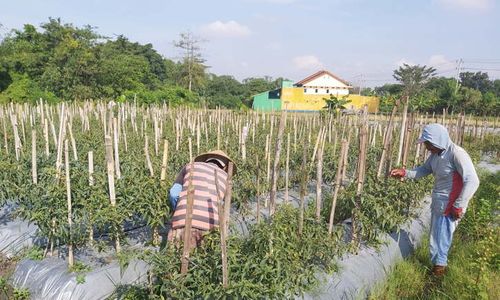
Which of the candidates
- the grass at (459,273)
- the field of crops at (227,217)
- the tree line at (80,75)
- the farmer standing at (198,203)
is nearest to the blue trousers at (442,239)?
the grass at (459,273)

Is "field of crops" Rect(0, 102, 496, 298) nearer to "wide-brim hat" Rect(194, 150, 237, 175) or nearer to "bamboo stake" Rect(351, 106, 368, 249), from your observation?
"bamboo stake" Rect(351, 106, 368, 249)

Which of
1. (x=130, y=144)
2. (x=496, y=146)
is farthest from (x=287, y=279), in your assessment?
(x=496, y=146)

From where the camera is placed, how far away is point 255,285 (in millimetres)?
2357

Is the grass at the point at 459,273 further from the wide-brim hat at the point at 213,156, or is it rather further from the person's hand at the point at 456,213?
the wide-brim hat at the point at 213,156

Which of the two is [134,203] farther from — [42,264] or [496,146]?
[496,146]

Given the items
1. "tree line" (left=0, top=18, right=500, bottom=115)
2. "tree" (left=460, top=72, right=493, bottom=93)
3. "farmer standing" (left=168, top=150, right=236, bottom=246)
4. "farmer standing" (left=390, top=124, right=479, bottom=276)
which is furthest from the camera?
"tree" (left=460, top=72, right=493, bottom=93)

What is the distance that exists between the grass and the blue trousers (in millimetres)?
A: 127

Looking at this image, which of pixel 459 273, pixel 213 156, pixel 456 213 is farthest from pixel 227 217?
pixel 459 273

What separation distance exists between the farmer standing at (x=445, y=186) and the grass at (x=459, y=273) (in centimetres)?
16

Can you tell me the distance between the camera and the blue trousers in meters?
3.66

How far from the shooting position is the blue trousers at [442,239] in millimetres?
3657

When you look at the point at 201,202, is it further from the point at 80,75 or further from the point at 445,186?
the point at 80,75

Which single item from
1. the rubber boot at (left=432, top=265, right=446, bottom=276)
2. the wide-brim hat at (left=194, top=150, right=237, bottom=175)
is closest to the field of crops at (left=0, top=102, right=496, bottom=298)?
the wide-brim hat at (left=194, top=150, right=237, bottom=175)

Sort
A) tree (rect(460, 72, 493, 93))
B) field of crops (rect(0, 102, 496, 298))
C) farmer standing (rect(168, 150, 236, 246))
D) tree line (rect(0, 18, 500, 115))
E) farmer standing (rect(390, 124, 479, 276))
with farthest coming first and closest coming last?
tree (rect(460, 72, 493, 93)), tree line (rect(0, 18, 500, 115)), farmer standing (rect(390, 124, 479, 276)), farmer standing (rect(168, 150, 236, 246)), field of crops (rect(0, 102, 496, 298))
